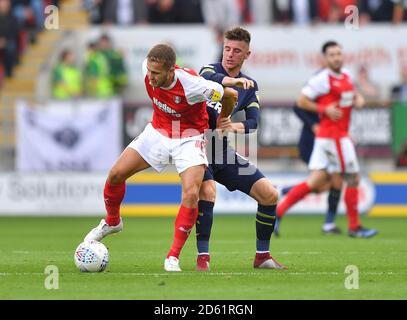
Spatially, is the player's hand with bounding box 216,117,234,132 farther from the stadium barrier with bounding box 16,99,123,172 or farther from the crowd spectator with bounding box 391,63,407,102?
the crowd spectator with bounding box 391,63,407,102

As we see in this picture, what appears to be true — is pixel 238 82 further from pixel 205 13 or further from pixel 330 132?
pixel 205 13

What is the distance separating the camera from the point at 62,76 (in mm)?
22062

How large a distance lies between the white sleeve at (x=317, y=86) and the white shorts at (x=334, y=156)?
2.18ft

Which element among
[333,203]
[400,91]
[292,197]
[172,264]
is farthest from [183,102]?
[400,91]

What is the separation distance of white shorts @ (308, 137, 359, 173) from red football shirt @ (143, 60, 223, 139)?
17.7 feet

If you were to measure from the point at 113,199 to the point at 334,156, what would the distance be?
578cm

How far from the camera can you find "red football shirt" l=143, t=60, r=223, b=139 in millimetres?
9633

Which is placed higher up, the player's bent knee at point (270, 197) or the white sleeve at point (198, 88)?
the white sleeve at point (198, 88)

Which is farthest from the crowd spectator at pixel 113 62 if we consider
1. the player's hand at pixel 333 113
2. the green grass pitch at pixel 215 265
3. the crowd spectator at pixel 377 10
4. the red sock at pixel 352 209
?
the red sock at pixel 352 209

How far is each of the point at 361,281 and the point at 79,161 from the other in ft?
40.6

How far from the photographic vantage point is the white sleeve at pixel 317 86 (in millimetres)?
15250

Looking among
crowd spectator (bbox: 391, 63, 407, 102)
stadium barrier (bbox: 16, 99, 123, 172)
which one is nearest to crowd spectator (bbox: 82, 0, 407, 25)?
crowd spectator (bbox: 391, 63, 407, 102)

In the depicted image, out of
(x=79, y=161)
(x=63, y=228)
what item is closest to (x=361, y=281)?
(x=63, y=228)

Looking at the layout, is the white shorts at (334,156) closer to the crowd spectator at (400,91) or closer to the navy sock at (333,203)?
the navy sock at (333,203)
